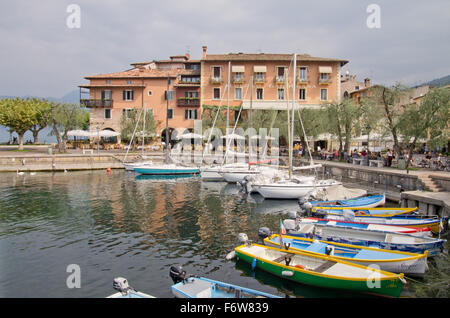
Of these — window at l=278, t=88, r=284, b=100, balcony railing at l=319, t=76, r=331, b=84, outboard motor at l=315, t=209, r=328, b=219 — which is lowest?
outboard motor at l=315, t=209, r=328, b=219

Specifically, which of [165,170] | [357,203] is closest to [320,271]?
[357,203]

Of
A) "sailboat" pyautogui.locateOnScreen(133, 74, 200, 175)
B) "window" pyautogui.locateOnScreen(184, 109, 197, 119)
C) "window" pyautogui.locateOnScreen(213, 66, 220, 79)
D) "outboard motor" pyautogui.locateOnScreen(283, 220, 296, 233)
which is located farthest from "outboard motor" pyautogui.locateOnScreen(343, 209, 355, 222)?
"window" pyautogui.locateOnScreen(213, 66, 220, 79)

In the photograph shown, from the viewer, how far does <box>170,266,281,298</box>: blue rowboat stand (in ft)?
28.3

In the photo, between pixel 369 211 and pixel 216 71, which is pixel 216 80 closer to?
pixel 216 71

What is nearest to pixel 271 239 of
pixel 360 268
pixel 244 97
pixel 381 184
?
pixel 360 268

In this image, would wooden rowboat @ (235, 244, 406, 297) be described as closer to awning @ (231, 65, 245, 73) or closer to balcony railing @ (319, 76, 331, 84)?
awning @ (231, 65, 245, 73)

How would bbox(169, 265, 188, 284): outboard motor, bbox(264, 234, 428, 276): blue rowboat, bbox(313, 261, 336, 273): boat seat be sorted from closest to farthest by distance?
bbox(169, 265, 188, 284): outboard motor, bbox(313, 261, 336, 273): boat seat, bbox(264, 234, 428, 276): blue rowboat

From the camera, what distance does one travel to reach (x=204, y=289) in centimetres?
906

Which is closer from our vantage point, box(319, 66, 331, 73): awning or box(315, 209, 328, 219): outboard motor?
box(315, 209, 328, 219): outboard motor

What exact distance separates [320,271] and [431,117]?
20.0 metres

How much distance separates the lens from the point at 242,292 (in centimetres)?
866

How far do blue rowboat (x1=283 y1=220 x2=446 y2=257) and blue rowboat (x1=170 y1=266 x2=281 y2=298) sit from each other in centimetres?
582
